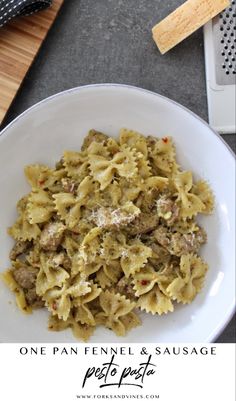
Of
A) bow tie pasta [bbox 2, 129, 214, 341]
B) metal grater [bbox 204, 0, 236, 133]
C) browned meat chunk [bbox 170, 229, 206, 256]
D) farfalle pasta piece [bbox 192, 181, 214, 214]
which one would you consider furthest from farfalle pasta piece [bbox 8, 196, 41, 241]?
metal grater [bbox 204, 0, 236, 133]

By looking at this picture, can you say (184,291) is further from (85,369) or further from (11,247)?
(11,247)

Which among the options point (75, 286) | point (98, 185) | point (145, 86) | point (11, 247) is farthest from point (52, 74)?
point (75, 286)

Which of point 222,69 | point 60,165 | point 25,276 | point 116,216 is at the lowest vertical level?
point 25,276

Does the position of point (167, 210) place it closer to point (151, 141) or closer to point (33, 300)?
point (151, 141)

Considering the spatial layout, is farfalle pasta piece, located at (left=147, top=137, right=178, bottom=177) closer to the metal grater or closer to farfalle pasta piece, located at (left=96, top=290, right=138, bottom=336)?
the metal grater

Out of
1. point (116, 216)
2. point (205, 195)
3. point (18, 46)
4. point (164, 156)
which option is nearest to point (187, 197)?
point (205, 195)

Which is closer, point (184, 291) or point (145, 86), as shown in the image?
point (184, 291)
